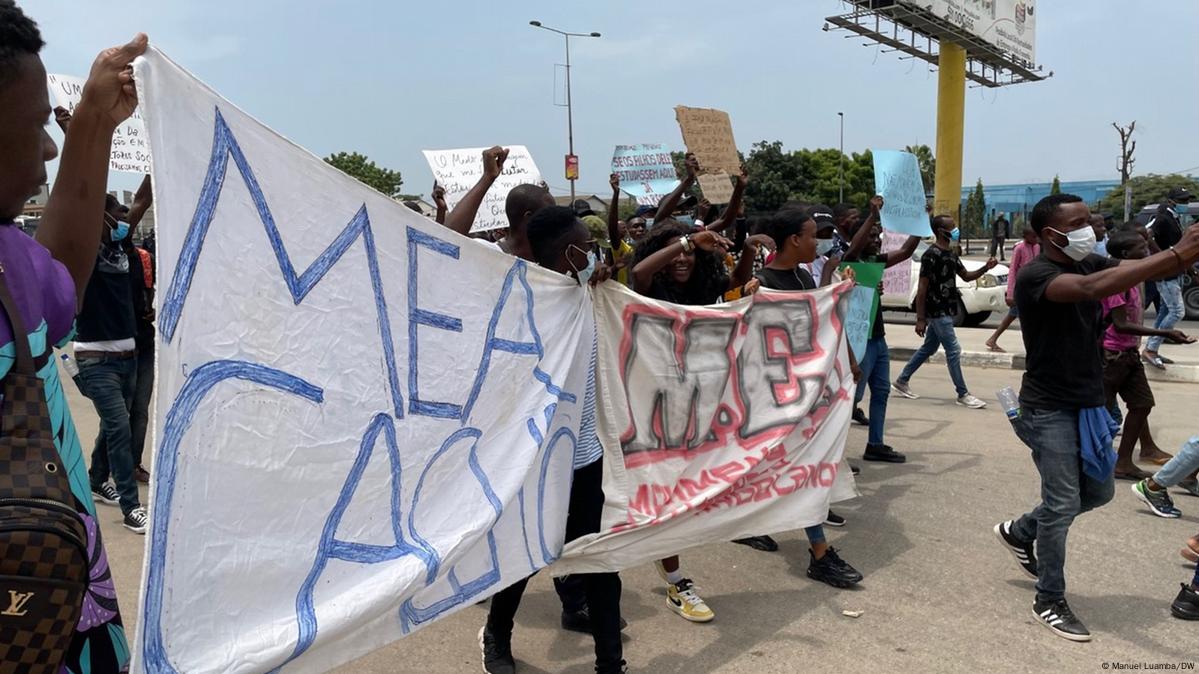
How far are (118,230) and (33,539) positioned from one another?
4.17m

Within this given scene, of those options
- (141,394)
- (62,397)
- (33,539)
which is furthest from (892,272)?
(33,539)

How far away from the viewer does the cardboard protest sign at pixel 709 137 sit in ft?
18.7

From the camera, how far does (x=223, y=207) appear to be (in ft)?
6.79

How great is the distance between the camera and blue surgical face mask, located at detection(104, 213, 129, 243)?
4.92 meters

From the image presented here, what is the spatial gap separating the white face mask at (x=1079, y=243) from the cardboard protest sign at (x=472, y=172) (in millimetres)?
3956

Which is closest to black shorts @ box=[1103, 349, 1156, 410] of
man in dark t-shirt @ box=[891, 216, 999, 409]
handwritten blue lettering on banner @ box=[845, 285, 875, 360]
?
handwritten blue lettering on banner @ box=[845, 285, 875, 360]

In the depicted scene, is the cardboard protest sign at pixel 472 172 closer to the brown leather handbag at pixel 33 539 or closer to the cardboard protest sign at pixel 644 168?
the cardboard protest sign at pixel 644 168

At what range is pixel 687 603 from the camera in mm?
3830

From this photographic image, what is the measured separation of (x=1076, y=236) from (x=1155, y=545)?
1.97m

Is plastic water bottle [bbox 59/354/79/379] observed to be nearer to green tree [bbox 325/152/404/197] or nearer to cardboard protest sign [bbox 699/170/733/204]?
cardboard protest sign [bbox 699/170/733/204]

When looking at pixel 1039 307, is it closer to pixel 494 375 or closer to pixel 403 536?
pixel 494 375

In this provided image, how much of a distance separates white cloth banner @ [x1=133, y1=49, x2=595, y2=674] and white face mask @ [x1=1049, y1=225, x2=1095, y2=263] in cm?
212

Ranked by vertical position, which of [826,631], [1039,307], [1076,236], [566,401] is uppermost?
[1076,236]

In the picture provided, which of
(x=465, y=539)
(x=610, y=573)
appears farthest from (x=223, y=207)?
(x=610, y=573)
